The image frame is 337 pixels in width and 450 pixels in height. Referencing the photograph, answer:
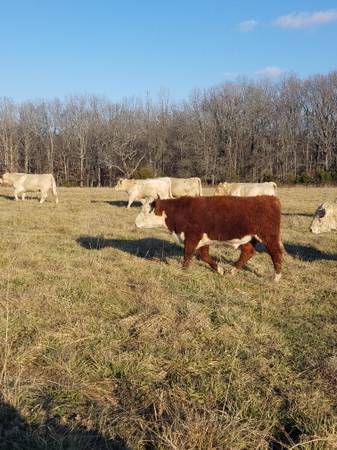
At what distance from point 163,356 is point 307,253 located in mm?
6748

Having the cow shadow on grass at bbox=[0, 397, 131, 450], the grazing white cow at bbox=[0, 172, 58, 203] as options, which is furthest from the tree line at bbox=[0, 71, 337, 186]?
the cow shadow on grass at bbox=[0, 397, 131, 450]

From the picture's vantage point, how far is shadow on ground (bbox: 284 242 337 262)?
9.59m

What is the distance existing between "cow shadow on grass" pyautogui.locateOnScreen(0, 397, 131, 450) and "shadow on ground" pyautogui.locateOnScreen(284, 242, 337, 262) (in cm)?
710

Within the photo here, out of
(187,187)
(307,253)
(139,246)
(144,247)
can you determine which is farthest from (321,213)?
(187,187)

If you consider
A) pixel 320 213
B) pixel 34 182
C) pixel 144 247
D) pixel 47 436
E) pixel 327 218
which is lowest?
pixel 47 436

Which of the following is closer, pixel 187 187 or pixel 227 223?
pixel 227 223

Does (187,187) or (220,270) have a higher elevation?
(187,187)

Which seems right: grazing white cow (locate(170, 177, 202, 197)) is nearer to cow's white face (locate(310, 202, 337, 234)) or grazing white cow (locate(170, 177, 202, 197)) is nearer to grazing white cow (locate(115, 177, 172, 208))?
grazing white cow (locate(115, 177, 172, 208))

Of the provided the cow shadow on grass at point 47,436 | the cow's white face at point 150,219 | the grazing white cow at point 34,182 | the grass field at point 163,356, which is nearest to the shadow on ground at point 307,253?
the grass field at point 163,356

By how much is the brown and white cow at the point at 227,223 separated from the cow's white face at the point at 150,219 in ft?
0.48

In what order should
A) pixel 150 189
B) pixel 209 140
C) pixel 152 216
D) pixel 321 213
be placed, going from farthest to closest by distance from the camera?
pixel 209 140 < pixel 150 189 < pixel 321 213 < pixel 152 216

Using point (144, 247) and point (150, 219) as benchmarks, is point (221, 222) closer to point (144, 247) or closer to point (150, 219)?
point (150, 219)

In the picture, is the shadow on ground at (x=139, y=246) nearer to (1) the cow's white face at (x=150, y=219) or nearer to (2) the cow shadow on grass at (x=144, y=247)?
(2) the cow shadow on grass at (x=144, y=247)

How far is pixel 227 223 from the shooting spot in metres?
7.62
